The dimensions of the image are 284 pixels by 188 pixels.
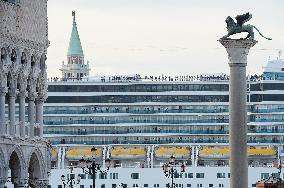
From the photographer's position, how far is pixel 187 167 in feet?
428

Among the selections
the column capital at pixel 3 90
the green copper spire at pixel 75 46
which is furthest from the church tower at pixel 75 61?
the column capital at pixel 3 90

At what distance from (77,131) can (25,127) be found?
85.7 meters

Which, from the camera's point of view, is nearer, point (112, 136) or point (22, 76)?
point (22, 76)

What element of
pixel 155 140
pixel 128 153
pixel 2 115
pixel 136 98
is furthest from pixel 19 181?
pixel 136 98

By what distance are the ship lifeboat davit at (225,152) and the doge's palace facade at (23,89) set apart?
7692 centimetres

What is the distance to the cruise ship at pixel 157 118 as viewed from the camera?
13475 centimetres

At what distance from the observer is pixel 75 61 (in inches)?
7530

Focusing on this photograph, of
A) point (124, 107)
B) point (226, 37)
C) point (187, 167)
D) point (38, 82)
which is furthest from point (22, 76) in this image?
point (124, 107)

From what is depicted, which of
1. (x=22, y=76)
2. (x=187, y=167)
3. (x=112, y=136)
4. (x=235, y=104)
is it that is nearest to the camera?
(x=235, y=104)

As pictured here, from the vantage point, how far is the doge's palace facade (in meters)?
50.3

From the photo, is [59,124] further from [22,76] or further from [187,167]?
[22,76]

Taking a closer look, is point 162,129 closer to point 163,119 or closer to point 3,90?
point 163,119

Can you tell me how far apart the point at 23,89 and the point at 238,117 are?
939 centimetres

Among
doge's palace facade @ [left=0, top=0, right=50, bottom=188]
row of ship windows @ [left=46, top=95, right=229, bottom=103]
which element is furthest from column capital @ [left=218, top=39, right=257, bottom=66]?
row of ship windows @ [left=46, top=95, right=229, bottom=103]
